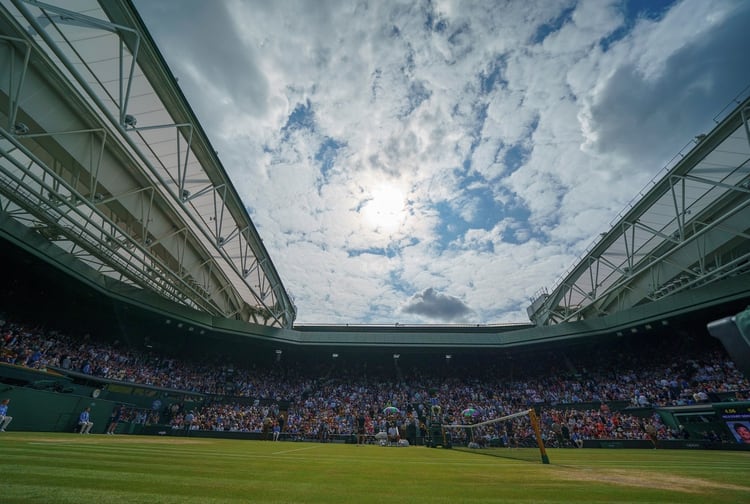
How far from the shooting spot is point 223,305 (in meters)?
30.2

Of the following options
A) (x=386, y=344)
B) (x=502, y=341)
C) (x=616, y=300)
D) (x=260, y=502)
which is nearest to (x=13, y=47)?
(x=260, y=502)

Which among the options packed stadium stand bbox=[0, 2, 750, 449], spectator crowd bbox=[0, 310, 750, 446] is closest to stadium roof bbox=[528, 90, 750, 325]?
packed stadium stand bbox=[0, 2, 750, 449]

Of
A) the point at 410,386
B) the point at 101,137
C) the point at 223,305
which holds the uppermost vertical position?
the point at 101,137

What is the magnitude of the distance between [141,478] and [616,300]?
1444 inches

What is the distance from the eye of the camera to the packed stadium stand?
12.9 metres

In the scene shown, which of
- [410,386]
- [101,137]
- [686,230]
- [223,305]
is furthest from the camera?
[410,386]

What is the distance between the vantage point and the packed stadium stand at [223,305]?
1290 cm

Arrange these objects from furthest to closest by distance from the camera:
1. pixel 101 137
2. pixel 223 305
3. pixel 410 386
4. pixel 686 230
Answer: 1. pixel 410 386
2. pixel 223 305
3. pixel 686 230
4. pixel 101 137

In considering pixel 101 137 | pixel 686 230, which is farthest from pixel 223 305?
pixel 686 230

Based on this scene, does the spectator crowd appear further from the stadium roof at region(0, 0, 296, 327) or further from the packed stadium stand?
the stadium roof at region(0, 0, 296, 327)

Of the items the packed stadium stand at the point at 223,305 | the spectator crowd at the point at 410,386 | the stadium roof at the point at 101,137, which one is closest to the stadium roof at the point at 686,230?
the packed stadium stand at the point at 223,305

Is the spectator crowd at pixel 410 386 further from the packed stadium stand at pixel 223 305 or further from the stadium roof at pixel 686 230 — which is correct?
the stadium roof at pixel 686 230

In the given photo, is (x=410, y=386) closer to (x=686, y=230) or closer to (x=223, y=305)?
(x=223, y=305)

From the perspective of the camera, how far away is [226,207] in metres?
20.1
